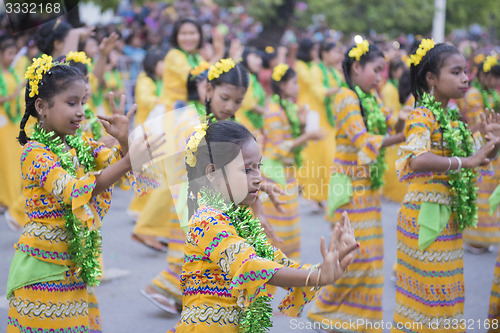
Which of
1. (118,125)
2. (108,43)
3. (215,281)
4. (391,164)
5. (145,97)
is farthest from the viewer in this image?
(391,164)

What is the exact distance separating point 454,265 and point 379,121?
1392mm

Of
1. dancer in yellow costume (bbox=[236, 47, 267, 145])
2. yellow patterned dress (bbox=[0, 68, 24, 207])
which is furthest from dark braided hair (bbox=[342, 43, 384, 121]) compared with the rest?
yellow patterned dress (bbox=[0, 68, 24, 207])

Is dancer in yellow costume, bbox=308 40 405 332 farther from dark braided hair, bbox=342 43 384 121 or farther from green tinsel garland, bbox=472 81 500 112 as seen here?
green tinsel garland, bbox=472 81 500 112

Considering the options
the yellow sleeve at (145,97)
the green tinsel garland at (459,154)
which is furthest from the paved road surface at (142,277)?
the yellow sleeve at (145,97)

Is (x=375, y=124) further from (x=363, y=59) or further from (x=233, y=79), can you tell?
(x=233, y=79)

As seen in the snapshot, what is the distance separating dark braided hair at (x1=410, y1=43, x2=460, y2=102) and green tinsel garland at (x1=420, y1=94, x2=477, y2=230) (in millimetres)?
184

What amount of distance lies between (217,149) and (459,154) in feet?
5.96

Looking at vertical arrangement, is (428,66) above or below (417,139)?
above

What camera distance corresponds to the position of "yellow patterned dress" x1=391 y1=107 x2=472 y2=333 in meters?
3.62

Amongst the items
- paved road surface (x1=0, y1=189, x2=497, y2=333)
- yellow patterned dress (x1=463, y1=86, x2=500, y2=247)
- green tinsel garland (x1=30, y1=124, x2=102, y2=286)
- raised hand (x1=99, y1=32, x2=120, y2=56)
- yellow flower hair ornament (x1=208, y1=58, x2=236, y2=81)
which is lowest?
paved road surface (x1=0, y1=189, x2=497, y2=333)

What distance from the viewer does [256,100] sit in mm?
7703

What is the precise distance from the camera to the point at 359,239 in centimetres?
441

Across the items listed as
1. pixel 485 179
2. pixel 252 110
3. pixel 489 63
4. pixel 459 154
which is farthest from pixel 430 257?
pixel 252 110

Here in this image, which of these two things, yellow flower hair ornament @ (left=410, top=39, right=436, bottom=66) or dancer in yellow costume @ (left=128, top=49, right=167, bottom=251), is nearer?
yellow flower hair ornament @ (left=410, top=39, right=436, bottom=66)
